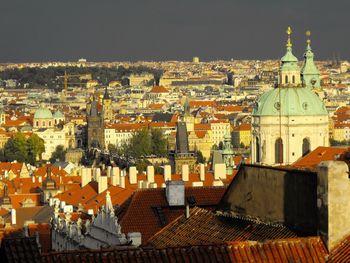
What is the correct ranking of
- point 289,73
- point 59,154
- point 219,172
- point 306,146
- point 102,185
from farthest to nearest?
Result: point 59,154, point 289,73, point 306,146, point 219,172, point 102,185

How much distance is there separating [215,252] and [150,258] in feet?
1.59

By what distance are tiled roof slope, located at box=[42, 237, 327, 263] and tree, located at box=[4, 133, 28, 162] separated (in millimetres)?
97858

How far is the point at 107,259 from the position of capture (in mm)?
10086

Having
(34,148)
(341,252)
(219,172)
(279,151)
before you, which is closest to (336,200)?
(341,252)

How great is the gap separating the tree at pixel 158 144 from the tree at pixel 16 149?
407 inches

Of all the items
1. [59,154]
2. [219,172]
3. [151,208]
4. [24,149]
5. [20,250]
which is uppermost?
[20,250]

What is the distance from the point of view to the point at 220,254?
10.3 meters

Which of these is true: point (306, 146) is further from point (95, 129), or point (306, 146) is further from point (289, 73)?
point (95, 129)

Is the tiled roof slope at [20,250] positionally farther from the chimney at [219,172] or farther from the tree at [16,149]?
the tree at [16,149]

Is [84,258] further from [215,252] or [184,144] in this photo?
[184,144]

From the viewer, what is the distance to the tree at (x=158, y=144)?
109m

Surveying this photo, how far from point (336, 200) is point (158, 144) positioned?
103 m

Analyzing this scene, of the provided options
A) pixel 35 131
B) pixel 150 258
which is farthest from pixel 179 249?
pixel 35 131

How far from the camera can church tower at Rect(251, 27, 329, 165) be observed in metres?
57.6
